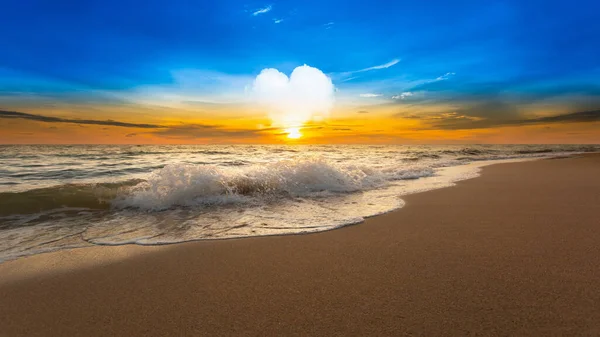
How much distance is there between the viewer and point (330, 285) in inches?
101

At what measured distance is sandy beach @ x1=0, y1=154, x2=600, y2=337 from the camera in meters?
2.02

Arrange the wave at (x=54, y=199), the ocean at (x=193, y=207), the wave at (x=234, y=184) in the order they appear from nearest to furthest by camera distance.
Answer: the ocean at (x=193, y=207)
the wave at (x=54, y=199)
the wave at (x=234, y=184)

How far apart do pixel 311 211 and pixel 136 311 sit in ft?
12.7

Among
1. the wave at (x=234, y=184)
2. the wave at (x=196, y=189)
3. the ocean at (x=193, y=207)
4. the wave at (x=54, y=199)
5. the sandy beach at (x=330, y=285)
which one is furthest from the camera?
the wave at (x=234, y=184)

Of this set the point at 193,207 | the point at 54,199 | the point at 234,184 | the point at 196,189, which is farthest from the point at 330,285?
the point at 54,199

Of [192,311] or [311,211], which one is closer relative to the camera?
[192,311]

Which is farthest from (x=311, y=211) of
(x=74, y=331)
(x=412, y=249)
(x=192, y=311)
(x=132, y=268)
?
(x=74, y=331)

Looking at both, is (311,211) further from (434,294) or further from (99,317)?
(99,317)

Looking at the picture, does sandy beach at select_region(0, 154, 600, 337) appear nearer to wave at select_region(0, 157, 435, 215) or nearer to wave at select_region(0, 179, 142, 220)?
wave at select_region(0, 157, 435, 215)

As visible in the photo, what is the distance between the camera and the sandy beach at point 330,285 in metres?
2.02

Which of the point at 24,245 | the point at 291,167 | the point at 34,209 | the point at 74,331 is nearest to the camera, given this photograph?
the point at 74,331

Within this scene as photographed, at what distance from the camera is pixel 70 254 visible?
144 inches

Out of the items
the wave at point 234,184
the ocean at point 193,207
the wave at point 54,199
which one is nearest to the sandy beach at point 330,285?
the ocean at point 193,207

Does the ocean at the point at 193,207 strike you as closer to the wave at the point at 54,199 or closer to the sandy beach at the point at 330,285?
the wave at the point at 54,199
